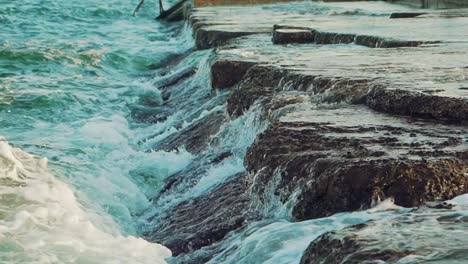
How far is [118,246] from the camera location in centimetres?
542

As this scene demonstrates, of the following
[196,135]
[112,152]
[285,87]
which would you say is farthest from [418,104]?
[112,152]

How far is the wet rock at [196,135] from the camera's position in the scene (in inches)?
308

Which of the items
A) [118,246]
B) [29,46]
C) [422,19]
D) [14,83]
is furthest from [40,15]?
[118,246]

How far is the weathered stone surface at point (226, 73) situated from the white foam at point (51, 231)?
259 cm

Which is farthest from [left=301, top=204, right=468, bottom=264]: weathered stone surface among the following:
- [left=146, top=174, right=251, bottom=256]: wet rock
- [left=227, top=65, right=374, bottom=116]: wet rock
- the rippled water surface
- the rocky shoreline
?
[left=227, top=65, right=374, bottom=116]: wet rock

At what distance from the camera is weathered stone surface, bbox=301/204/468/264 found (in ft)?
10.5

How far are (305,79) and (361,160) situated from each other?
2.68 metres

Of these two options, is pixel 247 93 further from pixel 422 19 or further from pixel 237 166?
pixel 422 19

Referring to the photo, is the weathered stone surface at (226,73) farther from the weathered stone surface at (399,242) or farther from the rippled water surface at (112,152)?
the weathered stone surface at (399,242)

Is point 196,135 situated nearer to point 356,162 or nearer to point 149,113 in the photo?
point 149,113

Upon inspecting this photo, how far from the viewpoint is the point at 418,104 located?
5.47 m

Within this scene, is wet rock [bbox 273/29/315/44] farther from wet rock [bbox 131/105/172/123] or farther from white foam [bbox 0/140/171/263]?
white foam [bbox 0/140/171/263]

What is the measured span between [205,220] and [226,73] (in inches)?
157

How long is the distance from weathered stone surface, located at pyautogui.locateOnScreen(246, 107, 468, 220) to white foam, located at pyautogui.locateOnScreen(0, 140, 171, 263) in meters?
0.87
